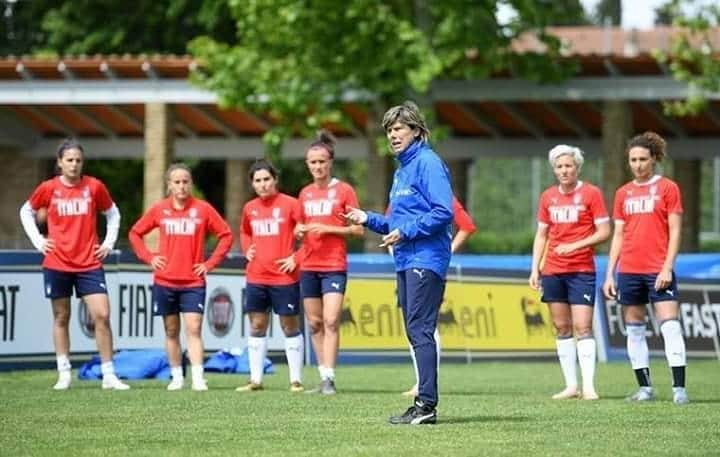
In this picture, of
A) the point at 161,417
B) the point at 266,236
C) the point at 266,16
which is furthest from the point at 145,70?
the point at 161,417

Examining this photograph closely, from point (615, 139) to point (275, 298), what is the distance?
20.7 m

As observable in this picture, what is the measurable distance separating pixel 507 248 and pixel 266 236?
137ft

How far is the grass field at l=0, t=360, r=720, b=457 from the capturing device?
34.1 ft

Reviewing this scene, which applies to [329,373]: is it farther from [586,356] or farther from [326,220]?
[586,356]

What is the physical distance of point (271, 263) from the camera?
633 inches

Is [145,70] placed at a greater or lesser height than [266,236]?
greater

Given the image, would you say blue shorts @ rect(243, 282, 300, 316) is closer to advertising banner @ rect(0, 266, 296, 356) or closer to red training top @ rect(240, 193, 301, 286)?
red training top @ rect(240, 193, 301, 286)

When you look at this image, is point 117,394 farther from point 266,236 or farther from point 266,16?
point 266,16

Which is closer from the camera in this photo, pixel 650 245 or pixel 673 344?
pixel 650 245

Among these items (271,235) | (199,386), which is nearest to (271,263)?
(271,235)

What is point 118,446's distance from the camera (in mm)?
10531

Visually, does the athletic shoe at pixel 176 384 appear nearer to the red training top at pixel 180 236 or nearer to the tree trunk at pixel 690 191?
the red training top at pixel 180 236

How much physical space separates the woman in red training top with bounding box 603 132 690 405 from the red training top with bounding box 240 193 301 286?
3.06 metres

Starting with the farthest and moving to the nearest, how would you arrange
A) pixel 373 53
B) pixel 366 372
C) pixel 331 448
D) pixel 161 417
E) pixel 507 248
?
pixel 507 248 < pixel 373 53 < pixel 366 372 < pixel 161 417 < pixel 331 448
